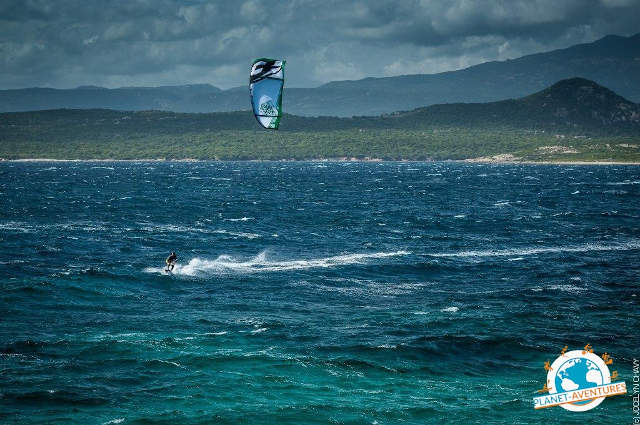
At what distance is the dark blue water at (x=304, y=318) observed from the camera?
3438cm

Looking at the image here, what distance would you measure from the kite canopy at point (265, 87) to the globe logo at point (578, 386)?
773 inches

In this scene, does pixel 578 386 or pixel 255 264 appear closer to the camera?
pixel 578 386

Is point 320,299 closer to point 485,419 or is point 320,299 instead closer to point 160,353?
point 160,353

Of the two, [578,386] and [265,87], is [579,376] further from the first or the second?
[265,87]

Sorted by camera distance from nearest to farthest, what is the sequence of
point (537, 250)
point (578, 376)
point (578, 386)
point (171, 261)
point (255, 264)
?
point (578, 386) < point (578, 376) < point (171, 261) < point (255, 264) < point (537, 250)

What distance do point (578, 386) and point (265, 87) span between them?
70.7 feet

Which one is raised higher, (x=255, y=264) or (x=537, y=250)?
(x=255, y=264)

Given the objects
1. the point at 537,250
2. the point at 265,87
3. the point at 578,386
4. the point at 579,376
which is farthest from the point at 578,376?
the point at 537,250

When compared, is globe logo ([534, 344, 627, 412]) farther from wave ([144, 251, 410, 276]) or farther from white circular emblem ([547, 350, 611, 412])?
wave ([144, 251, 410, 276])

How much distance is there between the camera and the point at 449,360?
41375 millimetres

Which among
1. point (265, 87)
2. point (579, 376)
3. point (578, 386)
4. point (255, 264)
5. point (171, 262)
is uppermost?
point (265, 87)

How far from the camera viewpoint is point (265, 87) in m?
37.9

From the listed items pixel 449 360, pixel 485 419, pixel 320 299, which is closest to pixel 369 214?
pixel 320 299

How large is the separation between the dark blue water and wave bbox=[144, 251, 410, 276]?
0.97ft
